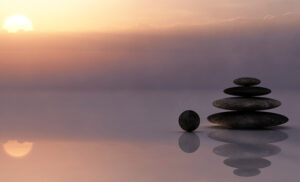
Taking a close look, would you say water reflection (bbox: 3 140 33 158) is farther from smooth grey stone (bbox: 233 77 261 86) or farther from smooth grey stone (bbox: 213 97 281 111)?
smooth grey stone (bbox: 233 77 261 86)

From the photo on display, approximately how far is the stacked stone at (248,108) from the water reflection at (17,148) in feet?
14.2

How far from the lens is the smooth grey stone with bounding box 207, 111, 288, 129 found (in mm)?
10906

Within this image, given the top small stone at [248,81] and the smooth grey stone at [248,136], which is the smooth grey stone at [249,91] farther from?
the smooth grey stone at [248,136]

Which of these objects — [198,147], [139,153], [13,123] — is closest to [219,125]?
[198,147]

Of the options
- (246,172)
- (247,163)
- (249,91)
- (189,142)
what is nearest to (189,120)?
(189,142)

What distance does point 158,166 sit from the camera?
7.06 meters

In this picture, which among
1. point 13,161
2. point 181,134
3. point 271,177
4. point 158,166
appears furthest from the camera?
point 181,134

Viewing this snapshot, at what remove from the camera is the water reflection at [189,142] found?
869 centimetres

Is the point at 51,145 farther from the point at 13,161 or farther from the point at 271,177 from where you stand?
the point at 271,177

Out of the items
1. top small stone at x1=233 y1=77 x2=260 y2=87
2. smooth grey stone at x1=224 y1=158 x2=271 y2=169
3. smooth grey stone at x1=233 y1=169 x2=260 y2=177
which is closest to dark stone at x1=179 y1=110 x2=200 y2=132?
top small stone at x1=233 y1=77 x2=260 y2=87

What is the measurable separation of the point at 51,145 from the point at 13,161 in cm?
142

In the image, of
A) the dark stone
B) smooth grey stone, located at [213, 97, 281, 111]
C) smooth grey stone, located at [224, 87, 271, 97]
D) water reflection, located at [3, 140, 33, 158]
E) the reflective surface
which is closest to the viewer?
the reflective surface

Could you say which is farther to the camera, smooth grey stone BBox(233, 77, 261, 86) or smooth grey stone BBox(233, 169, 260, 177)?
smooth grey stone BBox(233, 77, 261, 86)

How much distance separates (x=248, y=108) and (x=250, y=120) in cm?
26
